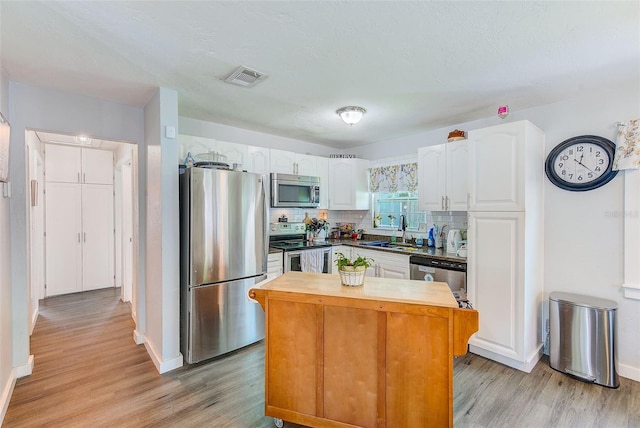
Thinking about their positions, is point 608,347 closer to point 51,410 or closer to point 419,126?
point 419,126

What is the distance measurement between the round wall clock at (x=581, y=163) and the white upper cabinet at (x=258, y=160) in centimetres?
314

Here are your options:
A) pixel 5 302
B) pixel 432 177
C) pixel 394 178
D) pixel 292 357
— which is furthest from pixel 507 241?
pixel 5 302

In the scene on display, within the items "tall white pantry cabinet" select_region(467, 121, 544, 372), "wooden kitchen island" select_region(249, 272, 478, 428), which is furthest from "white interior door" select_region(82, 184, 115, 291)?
"tall white pantry cabinet" select_region(467, 121, 544, 372)

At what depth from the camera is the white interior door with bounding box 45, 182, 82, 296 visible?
15.6 ft

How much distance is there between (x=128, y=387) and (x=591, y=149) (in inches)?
180

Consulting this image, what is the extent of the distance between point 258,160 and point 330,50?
206 cm

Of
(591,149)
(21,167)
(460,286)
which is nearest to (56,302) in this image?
(21,167)

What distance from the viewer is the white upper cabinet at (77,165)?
4.78m

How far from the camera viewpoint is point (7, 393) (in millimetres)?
2184

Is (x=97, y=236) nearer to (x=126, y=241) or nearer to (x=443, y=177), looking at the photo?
(x=126, y=241)

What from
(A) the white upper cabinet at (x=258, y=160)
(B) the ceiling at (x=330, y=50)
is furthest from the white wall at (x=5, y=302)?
(A) the white upper cabinet at (x=258, y=160)

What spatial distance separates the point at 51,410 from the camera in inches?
83.5

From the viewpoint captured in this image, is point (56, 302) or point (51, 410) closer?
point (51, 410)

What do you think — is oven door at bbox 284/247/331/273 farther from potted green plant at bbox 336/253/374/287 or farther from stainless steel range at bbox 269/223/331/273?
potted green plant at bbox 336/253/374/287
